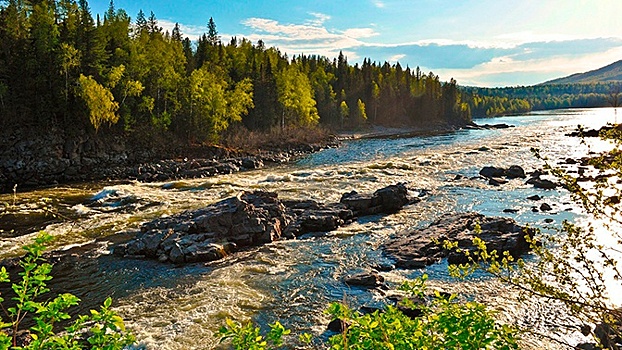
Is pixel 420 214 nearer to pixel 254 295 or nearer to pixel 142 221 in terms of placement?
pixel 254 295

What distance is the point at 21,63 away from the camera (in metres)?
44.6

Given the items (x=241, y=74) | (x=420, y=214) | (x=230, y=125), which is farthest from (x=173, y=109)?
(x=420, y=214)

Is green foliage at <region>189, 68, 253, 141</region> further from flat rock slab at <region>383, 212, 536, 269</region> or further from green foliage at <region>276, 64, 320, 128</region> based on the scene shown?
flat rock slab at <region>383, 212, 536, 269</region>

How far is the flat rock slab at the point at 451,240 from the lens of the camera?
55.3ft

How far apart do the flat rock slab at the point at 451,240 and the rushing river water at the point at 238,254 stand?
0.67 meters

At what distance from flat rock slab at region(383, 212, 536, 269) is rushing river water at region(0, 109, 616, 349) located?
0.67m

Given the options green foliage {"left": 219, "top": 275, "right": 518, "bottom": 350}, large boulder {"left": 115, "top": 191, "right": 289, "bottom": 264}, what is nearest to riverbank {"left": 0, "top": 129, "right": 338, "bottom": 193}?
large boulder {"left": 115, "top": 191, "right": 289, "bottom": 264}

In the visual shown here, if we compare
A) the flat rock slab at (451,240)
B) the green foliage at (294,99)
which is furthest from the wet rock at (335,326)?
the green foliage at (294,99)

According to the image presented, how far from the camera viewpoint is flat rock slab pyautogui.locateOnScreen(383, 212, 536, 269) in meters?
16.8

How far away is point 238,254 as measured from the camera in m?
18.0

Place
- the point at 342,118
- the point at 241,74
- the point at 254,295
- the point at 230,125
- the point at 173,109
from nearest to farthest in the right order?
the point at 254,295, the point at 173,109, the point at 230,125, the point at 241,74, the point at 342,118

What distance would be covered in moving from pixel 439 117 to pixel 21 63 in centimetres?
10306

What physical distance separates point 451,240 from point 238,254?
8.80 metres

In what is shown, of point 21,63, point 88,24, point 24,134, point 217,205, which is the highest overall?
point 88,24
